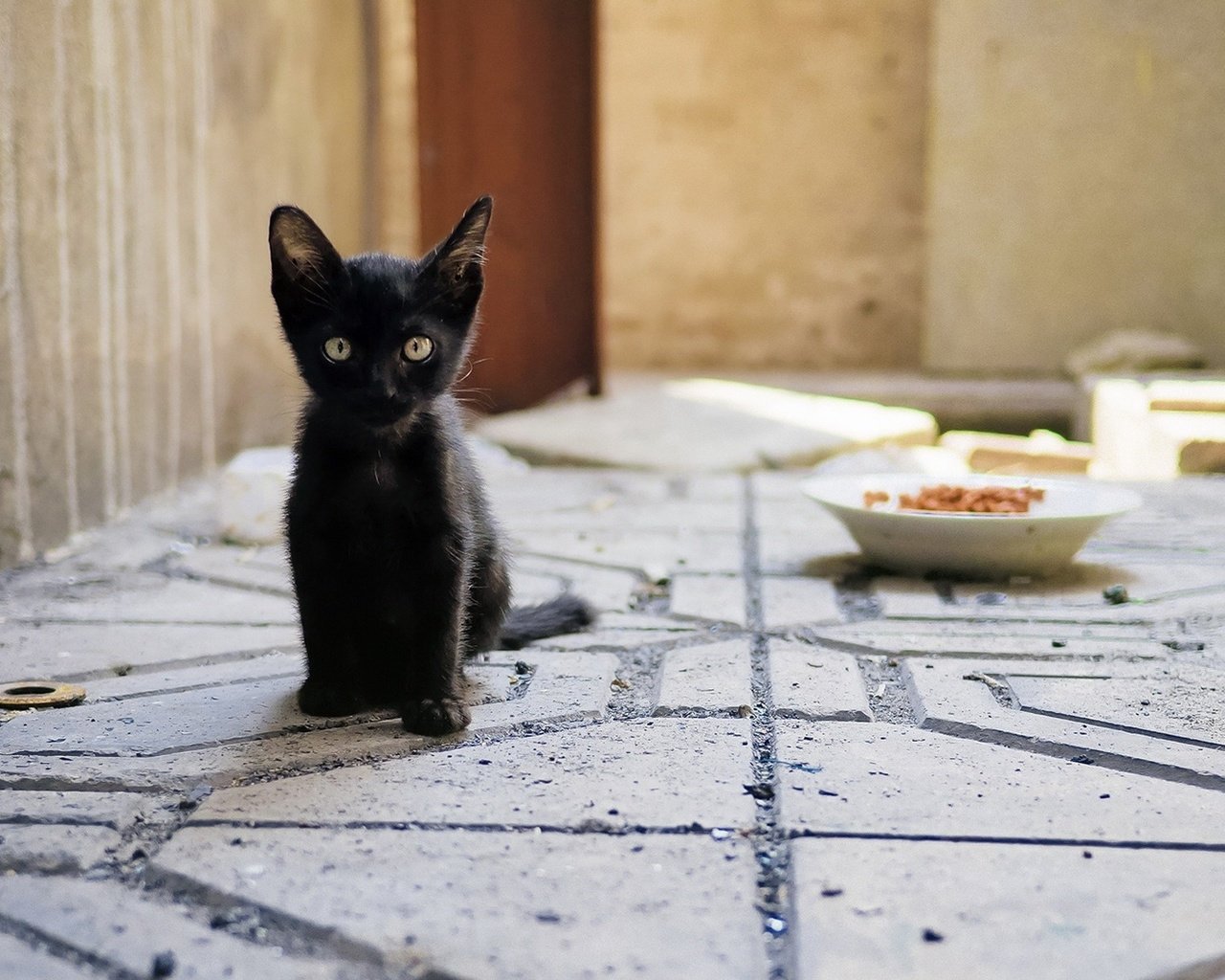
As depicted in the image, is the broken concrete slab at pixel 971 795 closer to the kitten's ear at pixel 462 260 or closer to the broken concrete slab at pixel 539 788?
the broken concrete slab at pixel 539 788

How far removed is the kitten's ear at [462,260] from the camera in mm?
1852

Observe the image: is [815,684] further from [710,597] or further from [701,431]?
[701,431]

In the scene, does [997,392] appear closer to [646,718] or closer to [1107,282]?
[1107,282]

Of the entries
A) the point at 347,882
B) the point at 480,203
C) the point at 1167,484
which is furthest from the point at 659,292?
the point at 347,882

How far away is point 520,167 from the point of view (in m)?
6.01

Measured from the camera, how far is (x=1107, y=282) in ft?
24.9

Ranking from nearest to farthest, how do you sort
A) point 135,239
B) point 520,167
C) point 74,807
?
point 74,807, point 135,239, point 520,167

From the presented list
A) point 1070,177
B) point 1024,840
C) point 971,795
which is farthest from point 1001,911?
point 1070,177

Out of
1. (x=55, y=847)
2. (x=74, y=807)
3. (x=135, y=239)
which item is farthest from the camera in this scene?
(x=135, y=239)

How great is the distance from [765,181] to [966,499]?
5.83m

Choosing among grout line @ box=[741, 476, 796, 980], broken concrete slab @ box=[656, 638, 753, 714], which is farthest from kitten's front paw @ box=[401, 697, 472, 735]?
grout line @ box=[741, 476, 796, 980]

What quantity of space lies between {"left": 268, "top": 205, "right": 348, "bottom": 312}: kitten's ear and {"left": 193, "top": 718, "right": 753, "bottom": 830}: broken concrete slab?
65 centimetres

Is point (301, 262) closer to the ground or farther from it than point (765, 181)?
closer to the ground

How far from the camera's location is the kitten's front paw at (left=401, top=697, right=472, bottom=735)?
5.97ft
